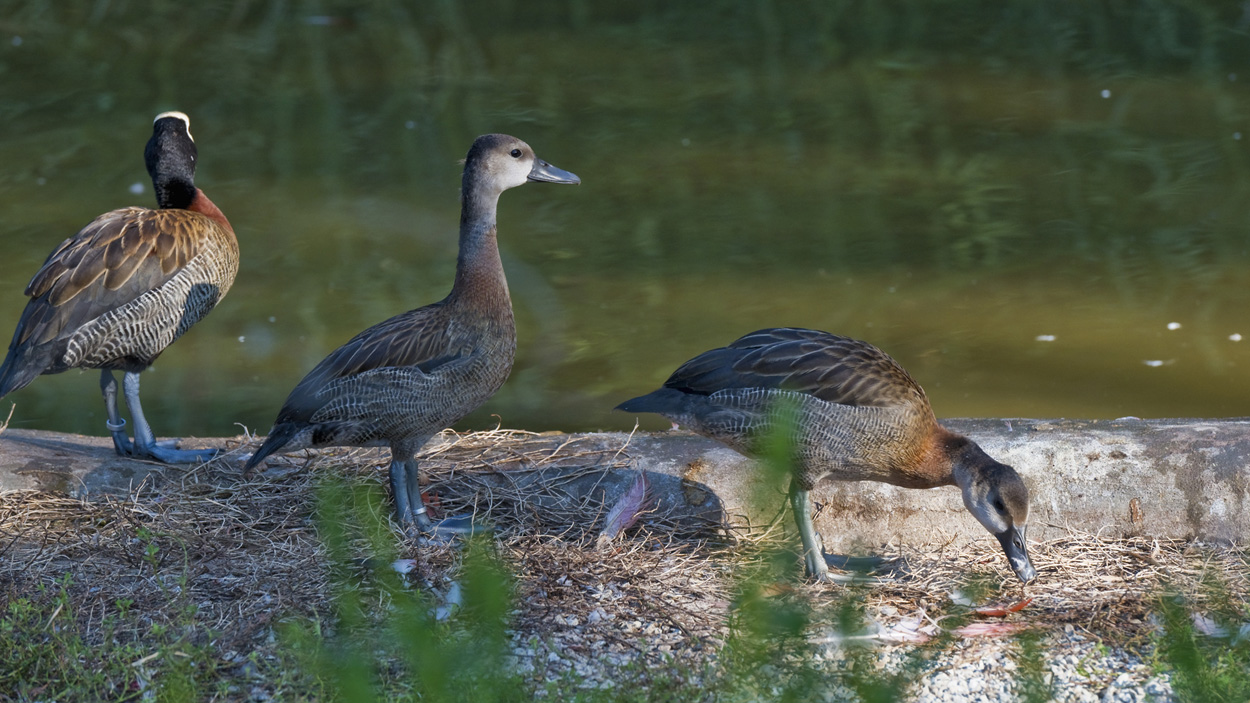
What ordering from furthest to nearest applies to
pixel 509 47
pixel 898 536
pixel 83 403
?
pixel 509 47
pixel 83 403
pixel 898 536

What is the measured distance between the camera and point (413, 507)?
4.33 meters

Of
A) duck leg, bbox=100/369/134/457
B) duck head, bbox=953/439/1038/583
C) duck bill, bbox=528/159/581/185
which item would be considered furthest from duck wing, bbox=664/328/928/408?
duck leg, bbox=100/369/134/457

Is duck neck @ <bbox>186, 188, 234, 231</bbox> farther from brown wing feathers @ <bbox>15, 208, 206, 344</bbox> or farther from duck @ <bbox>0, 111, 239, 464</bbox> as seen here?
brown wing feathers @ <bbox>15, 208, 206, 344</bbox>

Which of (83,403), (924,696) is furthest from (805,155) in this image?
(924,696)

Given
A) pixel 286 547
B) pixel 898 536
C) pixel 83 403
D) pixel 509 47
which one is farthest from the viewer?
pixel 509 47

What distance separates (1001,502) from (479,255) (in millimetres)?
1733

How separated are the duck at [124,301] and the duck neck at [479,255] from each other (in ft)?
3.89

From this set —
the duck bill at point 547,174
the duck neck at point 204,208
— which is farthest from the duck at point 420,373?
the duck neck at point 204,208

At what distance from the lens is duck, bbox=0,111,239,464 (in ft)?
15.3

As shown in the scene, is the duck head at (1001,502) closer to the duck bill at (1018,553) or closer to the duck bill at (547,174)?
the duck bill at (1018,553)

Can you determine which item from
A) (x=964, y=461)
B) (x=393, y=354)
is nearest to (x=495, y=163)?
(x=393, y=354)

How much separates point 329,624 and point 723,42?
8981mm

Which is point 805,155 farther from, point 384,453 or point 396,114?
point 384,453

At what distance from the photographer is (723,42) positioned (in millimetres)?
11773
